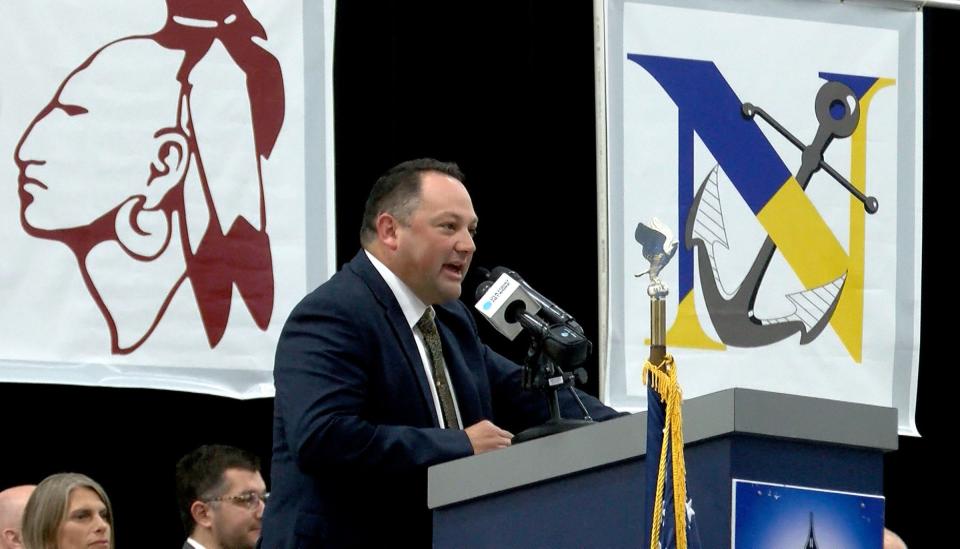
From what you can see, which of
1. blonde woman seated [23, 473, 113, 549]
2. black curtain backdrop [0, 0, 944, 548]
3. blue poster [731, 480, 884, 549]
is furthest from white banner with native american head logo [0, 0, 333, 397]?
blue poster [731, 480, 884, 549]

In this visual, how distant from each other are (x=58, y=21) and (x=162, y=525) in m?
1.73

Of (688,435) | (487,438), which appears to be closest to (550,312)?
(487,438)

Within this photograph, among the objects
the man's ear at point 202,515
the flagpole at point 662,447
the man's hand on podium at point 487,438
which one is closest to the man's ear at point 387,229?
the man's hand on podium at point 487,438

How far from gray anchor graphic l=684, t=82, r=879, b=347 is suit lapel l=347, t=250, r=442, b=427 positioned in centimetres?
195

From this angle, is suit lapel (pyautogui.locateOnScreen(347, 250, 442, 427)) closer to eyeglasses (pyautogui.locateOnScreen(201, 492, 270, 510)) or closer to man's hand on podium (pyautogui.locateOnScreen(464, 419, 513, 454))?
man's hand on podium (pyautogui.locateOnScreen(464, 419, 513, 454))

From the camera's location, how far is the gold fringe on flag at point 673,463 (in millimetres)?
2537

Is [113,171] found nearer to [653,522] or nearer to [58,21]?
[58,21]

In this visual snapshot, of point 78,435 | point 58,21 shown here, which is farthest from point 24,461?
point 58,21

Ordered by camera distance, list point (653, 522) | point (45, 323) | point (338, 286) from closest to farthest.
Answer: point (653, 522) → point (338, 286) → point (45, 323)

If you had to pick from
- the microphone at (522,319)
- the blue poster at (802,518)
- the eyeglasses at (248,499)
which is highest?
the microphone at (522,319)

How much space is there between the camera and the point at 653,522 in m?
2.56

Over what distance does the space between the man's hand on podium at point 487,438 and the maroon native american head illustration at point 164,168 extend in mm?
1726

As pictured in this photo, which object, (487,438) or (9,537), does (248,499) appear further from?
(487,438)

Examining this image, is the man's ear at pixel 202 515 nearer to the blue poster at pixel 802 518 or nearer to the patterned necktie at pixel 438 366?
the patterned necktie at pixel 438 366
